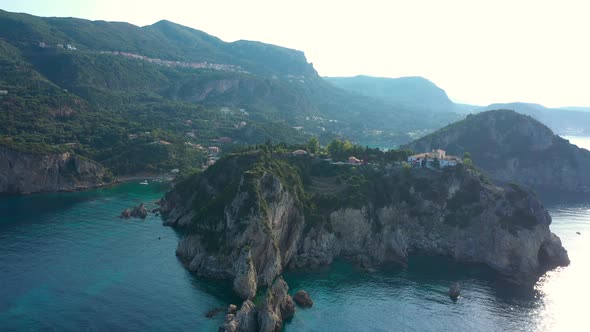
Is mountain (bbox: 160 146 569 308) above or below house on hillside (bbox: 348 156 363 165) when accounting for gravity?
below

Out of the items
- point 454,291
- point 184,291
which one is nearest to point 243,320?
point 184,291

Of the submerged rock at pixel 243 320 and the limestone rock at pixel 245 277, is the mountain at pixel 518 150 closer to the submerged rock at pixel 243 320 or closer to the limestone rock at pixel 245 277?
the limestone rock at pixel 245 277

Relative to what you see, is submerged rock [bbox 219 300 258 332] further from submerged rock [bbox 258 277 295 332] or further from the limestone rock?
the limestone rock

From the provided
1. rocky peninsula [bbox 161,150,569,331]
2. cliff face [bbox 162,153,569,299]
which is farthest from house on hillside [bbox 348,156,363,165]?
cliff face [bbox 162,153,569,299]

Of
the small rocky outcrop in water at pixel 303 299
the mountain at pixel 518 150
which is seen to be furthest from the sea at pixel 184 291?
the mountain at pixel 518 150

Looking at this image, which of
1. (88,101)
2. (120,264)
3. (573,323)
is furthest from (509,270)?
(88,101)

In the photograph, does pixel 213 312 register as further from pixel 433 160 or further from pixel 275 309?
pixel 433 160

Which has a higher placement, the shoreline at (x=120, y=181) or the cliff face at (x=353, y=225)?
the cliff face at (x=353, y=225)
